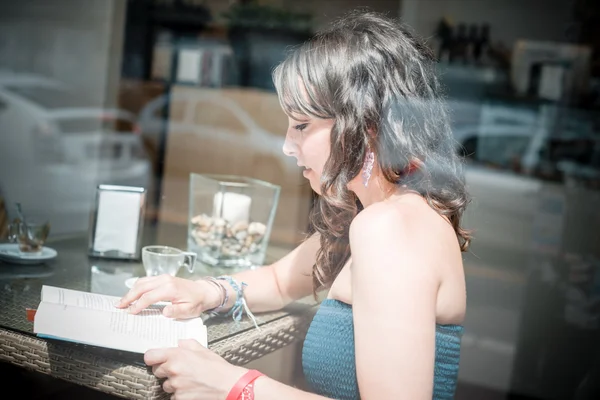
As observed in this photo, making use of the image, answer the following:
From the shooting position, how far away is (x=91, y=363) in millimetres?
1349

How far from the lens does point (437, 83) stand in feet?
4.71

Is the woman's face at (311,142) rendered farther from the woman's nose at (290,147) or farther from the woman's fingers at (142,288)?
the woman's fingers at (142,288)

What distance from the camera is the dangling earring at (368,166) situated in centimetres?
136

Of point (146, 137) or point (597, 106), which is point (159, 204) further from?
point (597, 106)

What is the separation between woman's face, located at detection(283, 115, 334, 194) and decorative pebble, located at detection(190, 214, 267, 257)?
1.89 feet

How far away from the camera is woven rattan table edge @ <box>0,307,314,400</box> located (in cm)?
131

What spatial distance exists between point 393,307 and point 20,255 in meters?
1.08

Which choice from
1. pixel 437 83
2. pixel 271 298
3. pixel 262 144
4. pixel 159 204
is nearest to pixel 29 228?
pixel 271 298

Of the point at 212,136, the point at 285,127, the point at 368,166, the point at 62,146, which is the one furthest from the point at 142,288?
the point at 62,146

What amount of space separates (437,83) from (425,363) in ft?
1.79

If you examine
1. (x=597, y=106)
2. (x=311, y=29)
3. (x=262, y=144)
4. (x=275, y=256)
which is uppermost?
(x=311, y=29)

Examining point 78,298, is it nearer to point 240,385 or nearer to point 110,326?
point 110,326

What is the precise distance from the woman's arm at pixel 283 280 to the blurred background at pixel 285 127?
55 centimetres

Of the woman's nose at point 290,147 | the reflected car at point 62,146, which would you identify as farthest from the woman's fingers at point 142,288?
the reflected car at point 62,146
